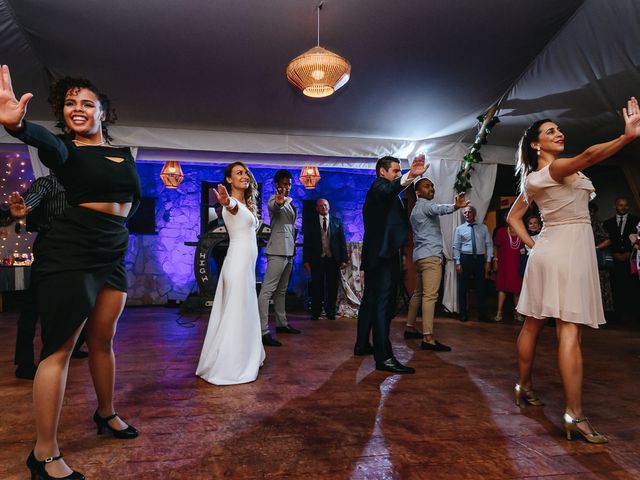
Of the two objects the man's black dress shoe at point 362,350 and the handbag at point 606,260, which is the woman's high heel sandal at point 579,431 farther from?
the handbag at point 606,260

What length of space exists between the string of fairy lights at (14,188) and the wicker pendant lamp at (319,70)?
6623mm

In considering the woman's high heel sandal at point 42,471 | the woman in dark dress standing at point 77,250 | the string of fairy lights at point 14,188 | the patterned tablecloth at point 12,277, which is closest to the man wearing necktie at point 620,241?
the woman in dark dress standing at point 77,250

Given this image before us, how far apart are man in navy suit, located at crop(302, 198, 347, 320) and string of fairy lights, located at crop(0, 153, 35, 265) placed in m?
5.58

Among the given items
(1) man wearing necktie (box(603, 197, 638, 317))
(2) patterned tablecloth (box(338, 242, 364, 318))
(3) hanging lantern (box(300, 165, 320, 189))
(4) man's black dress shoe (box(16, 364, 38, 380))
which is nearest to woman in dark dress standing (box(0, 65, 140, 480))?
(4) man's black dress shoe (box(16, 364, 38, 380))

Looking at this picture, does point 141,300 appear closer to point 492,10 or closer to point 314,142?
point 314,142

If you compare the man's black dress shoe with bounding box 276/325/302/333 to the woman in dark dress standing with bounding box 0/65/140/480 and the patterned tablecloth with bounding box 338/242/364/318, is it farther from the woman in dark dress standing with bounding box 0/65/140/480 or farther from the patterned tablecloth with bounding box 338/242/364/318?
the woman in dark dress standing with bounding box 0/65/140/480

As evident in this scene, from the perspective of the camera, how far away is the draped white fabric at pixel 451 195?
19.2 ft

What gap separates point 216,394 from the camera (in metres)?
2.37

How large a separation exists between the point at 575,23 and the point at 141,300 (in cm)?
742

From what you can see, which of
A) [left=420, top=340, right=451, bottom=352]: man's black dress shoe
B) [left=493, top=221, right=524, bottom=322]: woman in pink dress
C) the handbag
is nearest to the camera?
[left=420, top=340, right=451, bottom=352]: man's black dress shoe

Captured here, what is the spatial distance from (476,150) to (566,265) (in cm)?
414

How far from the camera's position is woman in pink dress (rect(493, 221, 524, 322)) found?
571 centimetres

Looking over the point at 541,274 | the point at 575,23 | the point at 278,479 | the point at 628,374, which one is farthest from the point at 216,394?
the point at 575,23

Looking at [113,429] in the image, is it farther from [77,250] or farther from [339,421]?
[339,421]
